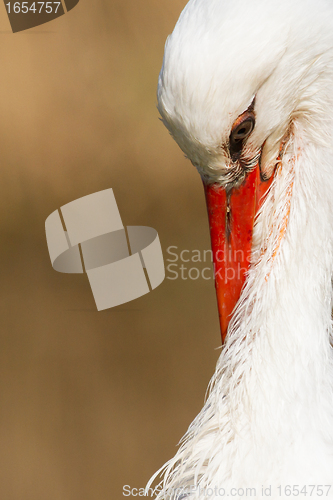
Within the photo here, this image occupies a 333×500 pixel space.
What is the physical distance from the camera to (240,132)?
A: 1.90ft

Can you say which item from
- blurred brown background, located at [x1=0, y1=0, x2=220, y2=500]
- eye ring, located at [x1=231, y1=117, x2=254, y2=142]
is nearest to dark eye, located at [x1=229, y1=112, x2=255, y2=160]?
eye ring, located at [x1=231, y1=117, x2=254, y2=142]

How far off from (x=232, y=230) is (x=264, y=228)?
0.05 m

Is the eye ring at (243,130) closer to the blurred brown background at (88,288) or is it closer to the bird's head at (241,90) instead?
the bird's head at (241,90)

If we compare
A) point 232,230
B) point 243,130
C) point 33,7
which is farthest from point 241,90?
point 33,7

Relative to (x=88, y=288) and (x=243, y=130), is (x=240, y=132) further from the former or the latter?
(x=88, y=288)

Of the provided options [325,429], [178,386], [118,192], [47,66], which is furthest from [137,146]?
[325,429]

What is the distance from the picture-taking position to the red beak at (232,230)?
644mm

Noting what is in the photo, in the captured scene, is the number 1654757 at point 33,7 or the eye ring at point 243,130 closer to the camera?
the eye ring at point 243,130

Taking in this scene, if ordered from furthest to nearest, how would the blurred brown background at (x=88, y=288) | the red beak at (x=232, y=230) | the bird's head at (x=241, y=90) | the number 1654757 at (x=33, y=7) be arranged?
the blurred brown background at (x=88, y=288), the number 1654757 at (x=33, y=7), the red beak at (x=232, y=230), the bird's head at (x=241, y=90)

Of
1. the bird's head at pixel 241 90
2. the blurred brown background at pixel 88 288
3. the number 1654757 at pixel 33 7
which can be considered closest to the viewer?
the bird's head at pixel 241 90

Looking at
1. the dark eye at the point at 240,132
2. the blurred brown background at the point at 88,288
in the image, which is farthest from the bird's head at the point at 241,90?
the blurred brown background at the point at 88,288

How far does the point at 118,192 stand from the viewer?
A: 2002 mm

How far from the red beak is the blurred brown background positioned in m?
1.34

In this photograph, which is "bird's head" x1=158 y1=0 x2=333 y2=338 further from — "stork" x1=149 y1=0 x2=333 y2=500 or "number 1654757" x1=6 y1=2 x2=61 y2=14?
"number 1654757" x1=6 y1=2 x2=61 y2=14
